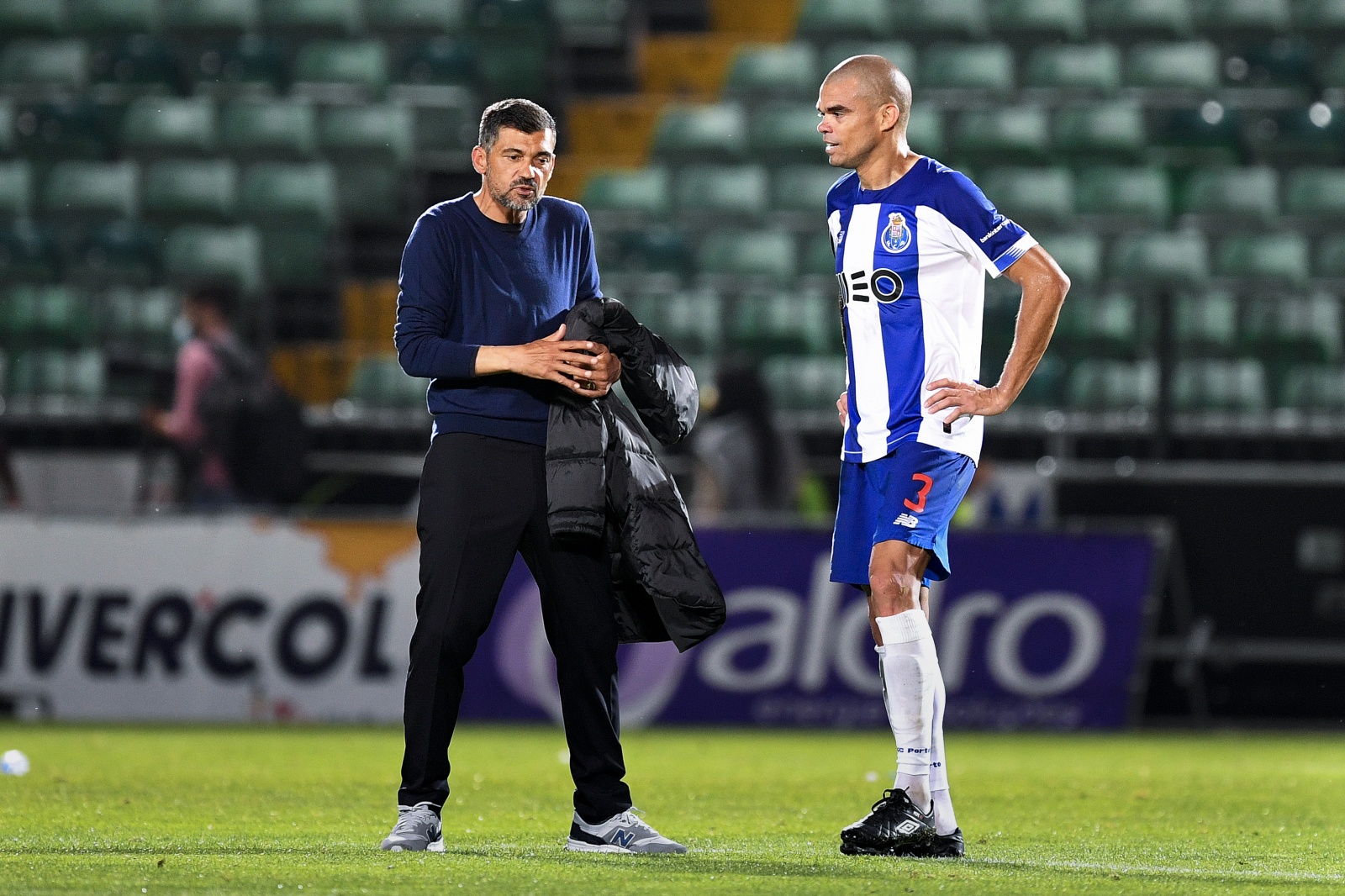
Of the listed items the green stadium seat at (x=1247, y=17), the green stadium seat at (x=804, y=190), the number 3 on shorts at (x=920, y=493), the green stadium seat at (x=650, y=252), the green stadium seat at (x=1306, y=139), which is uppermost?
the green stadium seat at (x=1247, y=17)

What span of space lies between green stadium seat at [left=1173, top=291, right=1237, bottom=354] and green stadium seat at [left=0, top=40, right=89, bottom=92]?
9.38 metres

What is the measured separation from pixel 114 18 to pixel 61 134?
60.5 inches

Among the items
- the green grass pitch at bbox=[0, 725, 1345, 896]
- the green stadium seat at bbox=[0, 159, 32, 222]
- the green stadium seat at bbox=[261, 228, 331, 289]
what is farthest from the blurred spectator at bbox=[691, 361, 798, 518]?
the green stadium seat at bbox=[0, 159, 32, 222]

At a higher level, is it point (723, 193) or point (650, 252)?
point (723, 193)

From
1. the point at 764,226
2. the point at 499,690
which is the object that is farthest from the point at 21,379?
the point at 764,226

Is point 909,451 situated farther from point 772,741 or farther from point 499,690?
point 499,690

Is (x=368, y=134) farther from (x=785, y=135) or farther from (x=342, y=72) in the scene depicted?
(x=785, y=135)

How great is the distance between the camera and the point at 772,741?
1073cm

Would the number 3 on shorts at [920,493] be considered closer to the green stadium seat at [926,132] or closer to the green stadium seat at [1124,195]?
the green stadium seat at [926,132]

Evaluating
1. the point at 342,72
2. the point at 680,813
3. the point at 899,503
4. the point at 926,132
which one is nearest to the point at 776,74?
the point at 926,132

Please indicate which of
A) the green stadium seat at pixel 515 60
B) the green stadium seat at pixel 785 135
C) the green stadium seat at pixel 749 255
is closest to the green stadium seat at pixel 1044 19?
the green stadium seat at pixel 785 135

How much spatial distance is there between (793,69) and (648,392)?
1165 centimetres

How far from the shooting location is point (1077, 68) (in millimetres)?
16656

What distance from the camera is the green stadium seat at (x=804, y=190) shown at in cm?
1582
